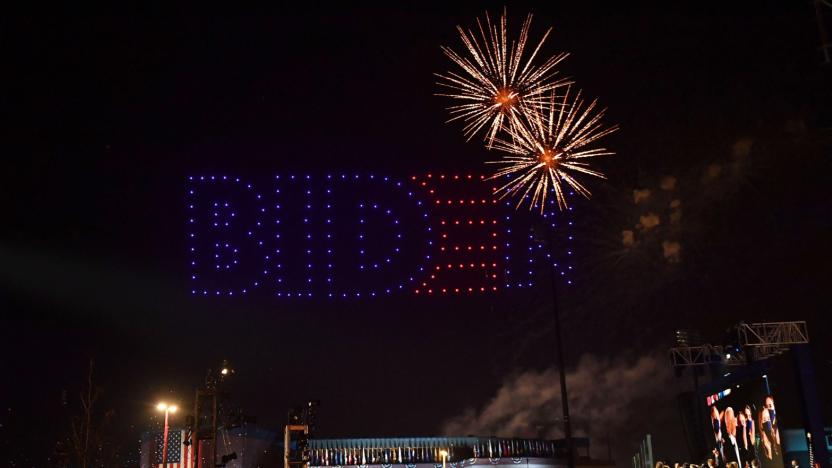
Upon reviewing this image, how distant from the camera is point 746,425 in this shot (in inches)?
1001

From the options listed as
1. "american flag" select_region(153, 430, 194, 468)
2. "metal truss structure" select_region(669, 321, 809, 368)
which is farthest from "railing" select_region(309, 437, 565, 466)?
"metal truss structure" select_region(669, 321, 809, 368)

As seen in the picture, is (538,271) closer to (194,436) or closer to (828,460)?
(828,460)

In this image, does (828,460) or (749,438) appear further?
(749,438)

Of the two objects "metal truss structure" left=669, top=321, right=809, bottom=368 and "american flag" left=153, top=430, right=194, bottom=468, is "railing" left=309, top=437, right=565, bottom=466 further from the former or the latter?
"metal truss structure" left=669, top=321, right=809, bottom=368

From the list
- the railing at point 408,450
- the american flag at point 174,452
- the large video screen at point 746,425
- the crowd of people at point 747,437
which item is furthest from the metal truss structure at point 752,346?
the railing at point 408,450

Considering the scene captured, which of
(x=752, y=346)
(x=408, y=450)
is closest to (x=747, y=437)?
(x=752, y=346)

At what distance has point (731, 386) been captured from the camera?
86.9ft

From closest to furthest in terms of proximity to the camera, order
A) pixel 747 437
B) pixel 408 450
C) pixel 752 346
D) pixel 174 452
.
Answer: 1. pixel 752 346
2. pixel 747 437
3. pixel 174 452
4. pixel 408 450

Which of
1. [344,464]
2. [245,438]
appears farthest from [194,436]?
[344,464]

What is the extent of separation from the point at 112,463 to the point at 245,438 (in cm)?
642

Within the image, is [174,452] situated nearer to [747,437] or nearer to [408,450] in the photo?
[408,450]

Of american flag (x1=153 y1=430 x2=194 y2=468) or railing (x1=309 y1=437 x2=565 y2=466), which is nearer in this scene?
american flag (x1=153 y1=430 x2=194 y2=468)

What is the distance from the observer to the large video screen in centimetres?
2347

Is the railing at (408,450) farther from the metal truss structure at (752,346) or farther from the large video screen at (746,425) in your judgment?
the large video screen at (746,425)
